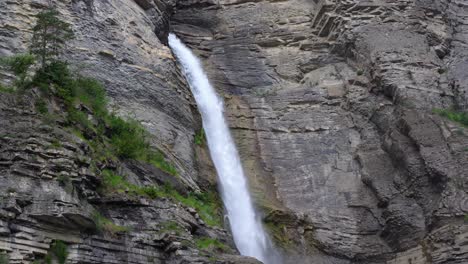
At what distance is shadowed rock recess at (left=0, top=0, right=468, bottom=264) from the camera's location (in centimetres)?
1627

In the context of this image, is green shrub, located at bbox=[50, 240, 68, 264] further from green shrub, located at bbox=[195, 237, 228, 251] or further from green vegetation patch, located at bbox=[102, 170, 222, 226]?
green shrub, located at bbox=[195, 237, 228, 251]

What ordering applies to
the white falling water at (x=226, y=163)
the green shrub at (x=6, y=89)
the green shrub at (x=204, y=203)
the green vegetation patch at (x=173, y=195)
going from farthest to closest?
the white falling water at (x=226, y=163) < the green shrub at (x=204, y=203) < the green shrub at (x=6, y=89) < the green vegetation patch at (x=173, y=195)

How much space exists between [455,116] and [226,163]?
9.14 m

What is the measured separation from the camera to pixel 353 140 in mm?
28078

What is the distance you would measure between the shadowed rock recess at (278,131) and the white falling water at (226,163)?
23.2 inches

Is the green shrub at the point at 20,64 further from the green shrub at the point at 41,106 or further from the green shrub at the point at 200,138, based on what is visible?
the green shrub at the point at 200,138

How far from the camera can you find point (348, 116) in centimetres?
2900

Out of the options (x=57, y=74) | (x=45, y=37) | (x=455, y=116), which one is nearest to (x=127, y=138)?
(x=57, y=74)

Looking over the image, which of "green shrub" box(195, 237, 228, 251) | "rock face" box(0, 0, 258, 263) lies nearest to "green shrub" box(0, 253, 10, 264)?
"rock face" box(0, 0, 258, 263)

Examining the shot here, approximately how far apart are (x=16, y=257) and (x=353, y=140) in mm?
16981

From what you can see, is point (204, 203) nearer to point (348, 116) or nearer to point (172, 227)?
point (172, 227)

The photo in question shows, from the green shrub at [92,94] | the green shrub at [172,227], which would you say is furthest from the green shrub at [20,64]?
the green shrub at [172,227]

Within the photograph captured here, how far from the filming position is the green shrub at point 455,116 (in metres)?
26.2

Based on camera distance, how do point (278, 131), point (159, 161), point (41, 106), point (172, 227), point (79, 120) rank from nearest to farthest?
point (172, 227) → point (41, 106) → point (79, 120) → point (159, 161) → point (278, 131)
